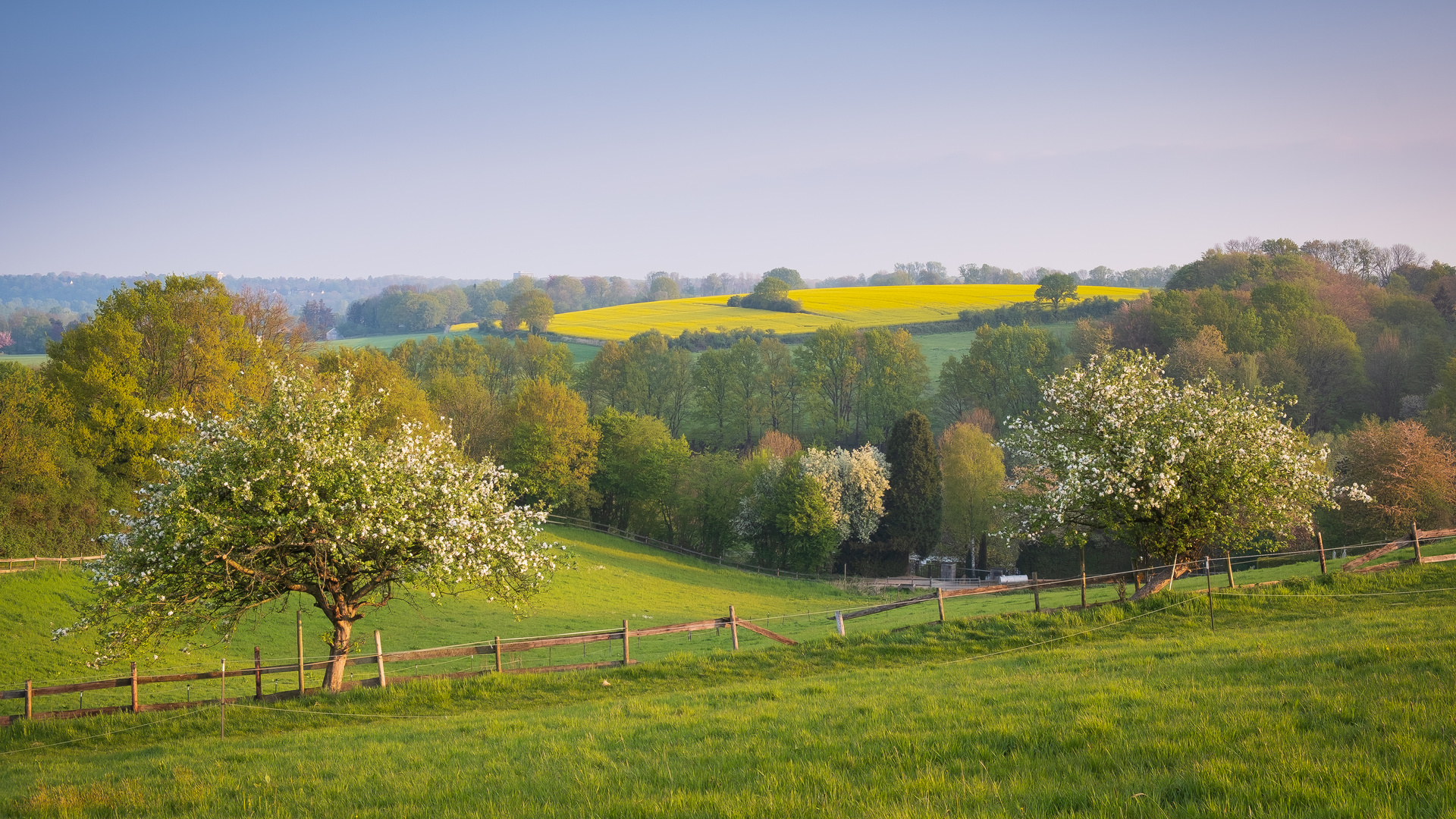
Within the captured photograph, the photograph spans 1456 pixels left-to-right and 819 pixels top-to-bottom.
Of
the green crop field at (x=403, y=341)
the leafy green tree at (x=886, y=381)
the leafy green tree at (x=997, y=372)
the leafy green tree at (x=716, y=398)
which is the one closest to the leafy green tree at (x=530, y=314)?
the green crop field at (x=403, y=341)

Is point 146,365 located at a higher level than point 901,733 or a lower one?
higher

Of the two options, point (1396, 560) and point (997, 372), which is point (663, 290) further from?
point (1396, 560)

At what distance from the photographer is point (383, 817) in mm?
8125

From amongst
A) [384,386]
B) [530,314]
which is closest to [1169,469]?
[384,386]

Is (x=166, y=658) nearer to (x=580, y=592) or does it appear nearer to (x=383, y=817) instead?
(x=580, y=592)

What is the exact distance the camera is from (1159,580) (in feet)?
75.2

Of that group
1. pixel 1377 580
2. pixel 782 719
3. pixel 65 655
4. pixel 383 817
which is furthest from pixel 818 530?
pixel 383 817

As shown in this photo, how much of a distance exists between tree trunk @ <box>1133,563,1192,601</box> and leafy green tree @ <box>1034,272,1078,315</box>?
287ft

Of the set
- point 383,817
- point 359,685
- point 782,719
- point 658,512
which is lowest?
point 658,512

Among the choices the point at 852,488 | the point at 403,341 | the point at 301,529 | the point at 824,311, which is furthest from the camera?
the point at 824,311

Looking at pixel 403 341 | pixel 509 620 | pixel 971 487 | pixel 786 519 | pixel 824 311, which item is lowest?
pixel 509 620

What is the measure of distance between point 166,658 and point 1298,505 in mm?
34874

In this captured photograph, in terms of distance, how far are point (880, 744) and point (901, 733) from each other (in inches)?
22.0

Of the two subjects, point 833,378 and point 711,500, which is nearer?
point 711,500
